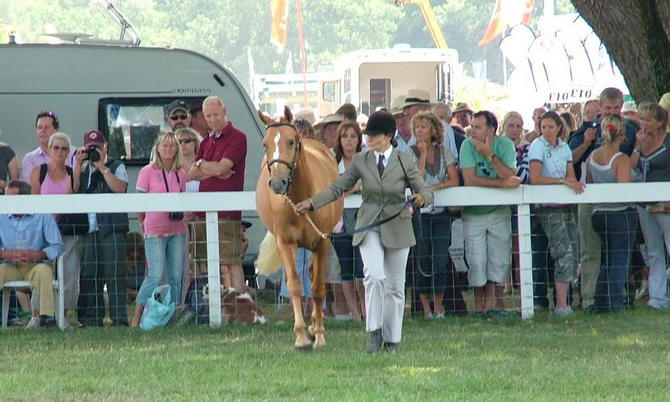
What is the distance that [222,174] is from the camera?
549 inches

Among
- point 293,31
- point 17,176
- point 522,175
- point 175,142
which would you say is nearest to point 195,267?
point 175,142

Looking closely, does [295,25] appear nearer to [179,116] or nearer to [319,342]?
[179,116]

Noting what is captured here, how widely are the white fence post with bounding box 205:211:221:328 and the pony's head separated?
2316mm

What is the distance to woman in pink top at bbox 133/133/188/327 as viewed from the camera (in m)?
13.7

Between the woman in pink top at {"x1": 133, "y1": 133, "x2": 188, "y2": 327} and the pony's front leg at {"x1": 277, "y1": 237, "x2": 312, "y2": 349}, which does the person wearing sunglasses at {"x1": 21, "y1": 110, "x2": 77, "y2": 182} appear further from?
the pony's front leg at {"x1": 277, "y1": 237, "x2": 312, "y2": 349}

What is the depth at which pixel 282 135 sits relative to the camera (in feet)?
37.3

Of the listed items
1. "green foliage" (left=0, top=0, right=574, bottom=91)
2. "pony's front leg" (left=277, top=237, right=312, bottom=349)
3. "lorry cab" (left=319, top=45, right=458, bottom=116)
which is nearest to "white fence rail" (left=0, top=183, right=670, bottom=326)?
"pony's front leg" (left=277, top=237, right=312, bottom=349)

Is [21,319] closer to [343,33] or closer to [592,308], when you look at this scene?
[592,308]

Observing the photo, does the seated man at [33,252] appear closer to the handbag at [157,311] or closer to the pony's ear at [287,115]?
the handbag at [157,311]

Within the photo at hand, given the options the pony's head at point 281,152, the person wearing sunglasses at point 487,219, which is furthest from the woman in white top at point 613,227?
the pony's head at point 281,152

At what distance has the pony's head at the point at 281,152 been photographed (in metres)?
11.1

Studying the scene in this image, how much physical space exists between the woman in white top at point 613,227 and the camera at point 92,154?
200 inches

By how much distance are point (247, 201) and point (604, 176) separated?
12.1 feet

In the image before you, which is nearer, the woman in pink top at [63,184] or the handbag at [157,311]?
the handbag at [157,311]
